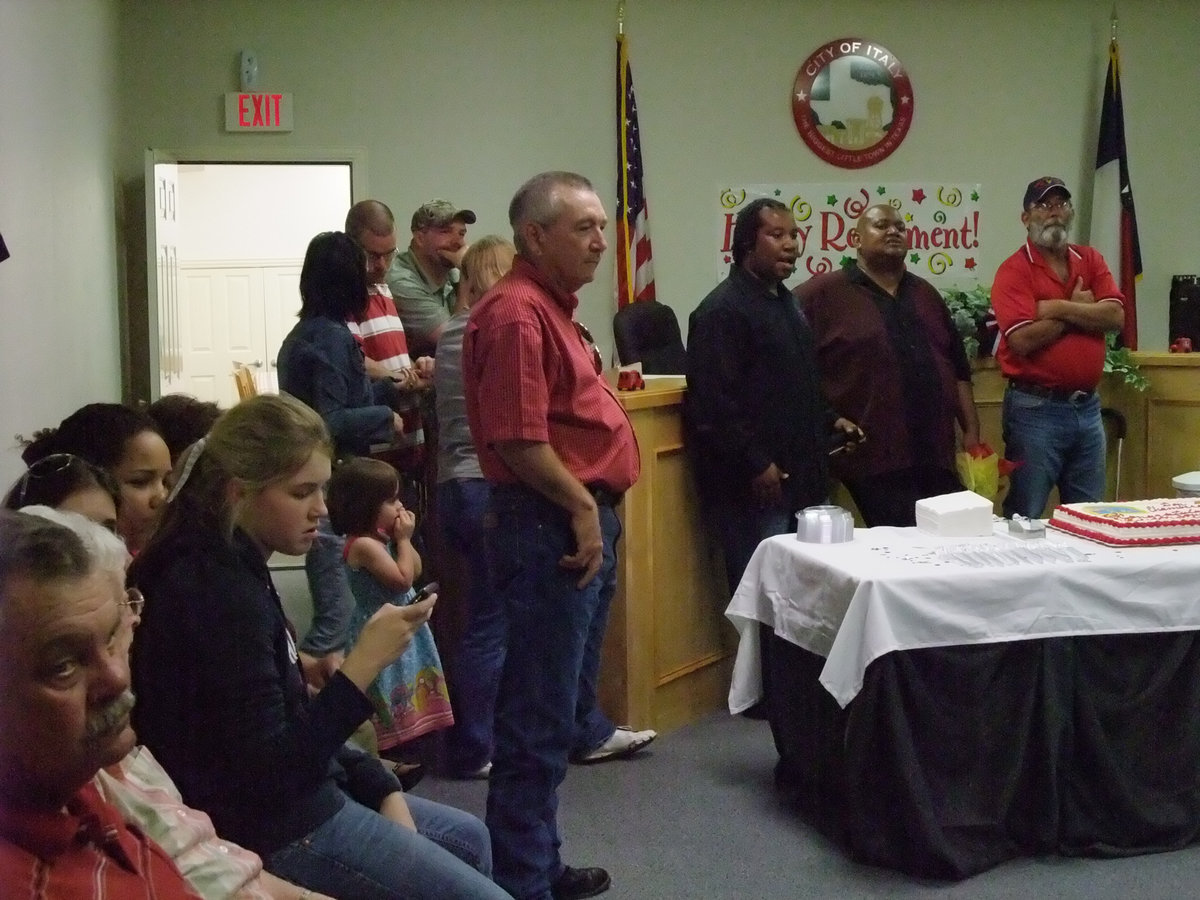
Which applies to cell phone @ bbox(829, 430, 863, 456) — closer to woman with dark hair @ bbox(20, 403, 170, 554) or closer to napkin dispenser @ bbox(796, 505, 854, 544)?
napkin dispenser @ bbox(796, 505, 854, 544)

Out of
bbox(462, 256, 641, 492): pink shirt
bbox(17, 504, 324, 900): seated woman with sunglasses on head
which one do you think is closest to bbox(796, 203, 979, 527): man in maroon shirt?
bbox(462, 256, 641, 492): pink shirt

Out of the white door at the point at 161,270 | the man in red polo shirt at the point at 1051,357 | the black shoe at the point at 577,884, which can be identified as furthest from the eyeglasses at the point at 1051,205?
the white door at the point at 161,270

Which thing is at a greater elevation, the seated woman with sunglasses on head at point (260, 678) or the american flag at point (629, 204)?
the american flag at point (629, 204)

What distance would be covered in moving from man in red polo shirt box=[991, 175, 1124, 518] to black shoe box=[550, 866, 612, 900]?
1.99 m

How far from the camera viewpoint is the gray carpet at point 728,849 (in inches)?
96.3

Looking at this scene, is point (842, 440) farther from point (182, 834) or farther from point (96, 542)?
point (96, 542)

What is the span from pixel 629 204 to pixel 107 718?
16.4 ft

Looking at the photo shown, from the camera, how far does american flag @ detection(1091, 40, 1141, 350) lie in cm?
591

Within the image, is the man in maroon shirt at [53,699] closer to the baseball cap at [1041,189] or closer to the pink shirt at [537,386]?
the pink shirt at [537,386]

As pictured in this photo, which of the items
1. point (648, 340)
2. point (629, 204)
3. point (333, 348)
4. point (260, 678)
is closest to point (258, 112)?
point (629, 204)

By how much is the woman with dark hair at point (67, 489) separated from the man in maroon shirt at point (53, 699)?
0.64m

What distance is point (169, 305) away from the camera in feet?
17.6

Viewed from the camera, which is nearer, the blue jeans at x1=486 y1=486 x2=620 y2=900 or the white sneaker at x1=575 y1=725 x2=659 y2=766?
the blue jeans at x1=486 y1=486 x2=620 y2=900

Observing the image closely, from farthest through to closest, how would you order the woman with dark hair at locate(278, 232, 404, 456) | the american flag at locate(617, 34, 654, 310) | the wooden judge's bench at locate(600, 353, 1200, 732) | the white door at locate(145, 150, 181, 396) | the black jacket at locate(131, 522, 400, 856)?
the american flag at locate(617, 34, 654, 310), the white door at locate(145, 150, 181, 396), the wooden judge's bench at locate(600, 353, 1200, 732), the woman with dark hair at locate(278, 232, 404, 456), the black jacket at locate(131, 522, 400, 856)
